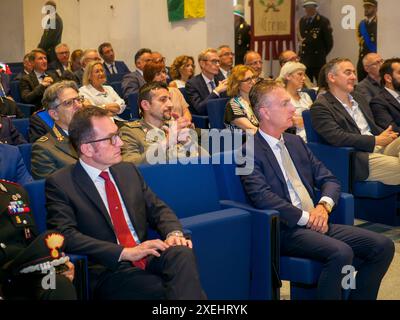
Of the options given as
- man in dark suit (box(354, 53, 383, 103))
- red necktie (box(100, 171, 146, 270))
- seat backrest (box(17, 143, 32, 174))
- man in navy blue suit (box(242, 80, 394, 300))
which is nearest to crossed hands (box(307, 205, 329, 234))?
man in navy blue suit (box(242, 80, 394, 300))

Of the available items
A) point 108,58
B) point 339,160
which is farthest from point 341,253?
point 108,58

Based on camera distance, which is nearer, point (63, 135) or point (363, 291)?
point (363, 291)

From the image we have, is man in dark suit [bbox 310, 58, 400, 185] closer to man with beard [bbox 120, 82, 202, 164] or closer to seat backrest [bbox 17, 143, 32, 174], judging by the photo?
man with beard [bbox 120, 82, 202, 164]

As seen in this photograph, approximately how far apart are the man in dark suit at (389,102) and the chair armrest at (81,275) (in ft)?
10.9

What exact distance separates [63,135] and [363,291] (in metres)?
1.88

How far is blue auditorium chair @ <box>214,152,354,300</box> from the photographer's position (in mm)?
3383

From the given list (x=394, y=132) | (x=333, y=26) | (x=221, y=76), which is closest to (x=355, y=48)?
(x=333, y=26)

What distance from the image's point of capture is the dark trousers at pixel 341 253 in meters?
3.35

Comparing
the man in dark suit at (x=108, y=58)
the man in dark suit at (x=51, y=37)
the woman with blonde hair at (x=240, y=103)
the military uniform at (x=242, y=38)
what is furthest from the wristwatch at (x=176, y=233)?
the military uniform at (x=242, y=38)

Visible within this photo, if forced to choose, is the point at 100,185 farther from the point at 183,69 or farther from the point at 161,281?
the point at 183,69

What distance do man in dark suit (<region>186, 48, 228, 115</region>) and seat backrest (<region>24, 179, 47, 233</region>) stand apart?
382 cm

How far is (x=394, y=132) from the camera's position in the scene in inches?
204
